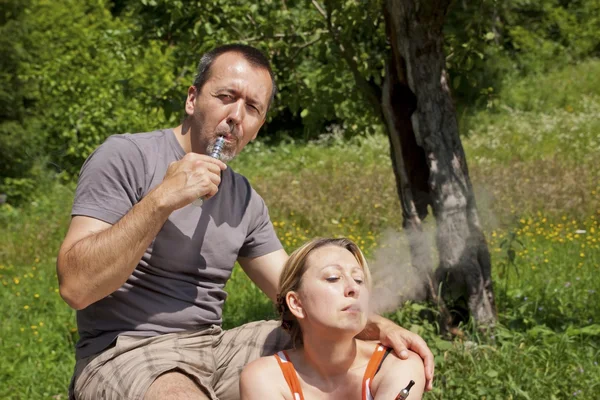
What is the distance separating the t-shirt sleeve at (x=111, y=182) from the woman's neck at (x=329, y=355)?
675mm

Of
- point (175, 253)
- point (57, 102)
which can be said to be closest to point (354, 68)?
point (175, 253)

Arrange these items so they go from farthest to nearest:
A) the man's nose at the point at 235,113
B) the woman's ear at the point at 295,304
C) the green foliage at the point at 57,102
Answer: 1. the green foliage at the point at 57,102
2. the man's nose at the point at 235,113
3. the woman's ear at the point at 295,304

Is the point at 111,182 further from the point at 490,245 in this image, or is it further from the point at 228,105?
the point at 490,245

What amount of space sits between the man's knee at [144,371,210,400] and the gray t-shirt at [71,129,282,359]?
175 mm

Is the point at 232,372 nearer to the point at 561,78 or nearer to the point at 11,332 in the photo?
the point at 11,332

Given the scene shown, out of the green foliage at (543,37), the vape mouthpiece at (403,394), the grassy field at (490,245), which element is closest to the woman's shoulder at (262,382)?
the vape mouthpiece at (403,394)

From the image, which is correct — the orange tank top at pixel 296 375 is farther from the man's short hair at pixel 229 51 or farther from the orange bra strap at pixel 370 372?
the man's short hair at pixel 229 51

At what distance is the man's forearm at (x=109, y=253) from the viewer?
2152 millimetres

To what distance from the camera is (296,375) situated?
7.72 feet

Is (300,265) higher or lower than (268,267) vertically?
higher

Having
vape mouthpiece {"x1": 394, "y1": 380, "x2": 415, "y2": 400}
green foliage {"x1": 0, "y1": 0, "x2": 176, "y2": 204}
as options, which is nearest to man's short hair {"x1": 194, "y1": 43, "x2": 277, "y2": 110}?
vape mouthpiece {"x1": 394, "y1": 380, "x2": 415, "y2": 400}

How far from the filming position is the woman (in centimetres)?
228

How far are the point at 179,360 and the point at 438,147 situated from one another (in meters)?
2.10

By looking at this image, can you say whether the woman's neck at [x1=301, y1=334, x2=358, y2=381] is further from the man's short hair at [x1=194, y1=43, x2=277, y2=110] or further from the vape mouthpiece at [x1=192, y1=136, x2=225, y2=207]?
the man's short hair at [x1=194, y1=43, x2=277, y2=110]
